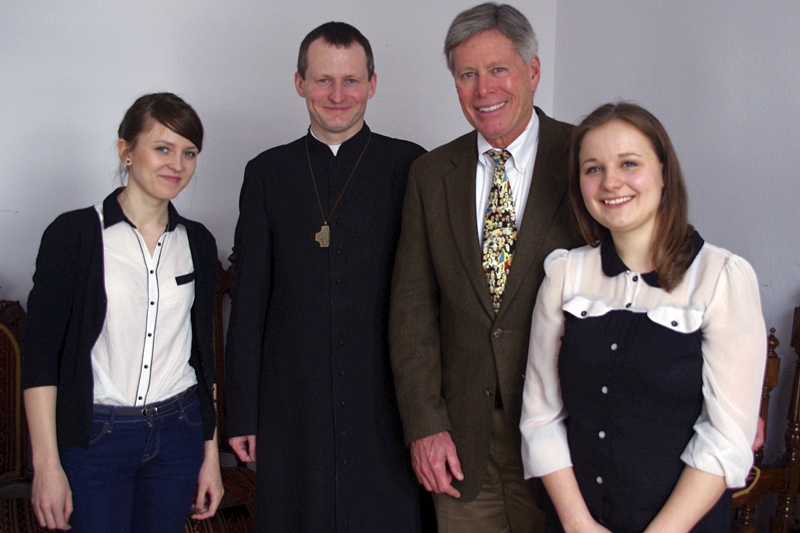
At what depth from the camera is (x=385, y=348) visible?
2.03 meters

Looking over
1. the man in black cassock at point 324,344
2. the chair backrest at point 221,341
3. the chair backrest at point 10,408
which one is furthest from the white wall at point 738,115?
the chair backrest at point 10,408

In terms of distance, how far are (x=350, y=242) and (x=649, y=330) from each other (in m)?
0.97

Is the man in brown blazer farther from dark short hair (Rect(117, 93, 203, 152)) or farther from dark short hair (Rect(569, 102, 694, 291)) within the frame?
dark short hair (Rect(117, 93, 203, 152))

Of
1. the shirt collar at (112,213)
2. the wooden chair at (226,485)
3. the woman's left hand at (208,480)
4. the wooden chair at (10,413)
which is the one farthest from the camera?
the wooden chair at (10,413)

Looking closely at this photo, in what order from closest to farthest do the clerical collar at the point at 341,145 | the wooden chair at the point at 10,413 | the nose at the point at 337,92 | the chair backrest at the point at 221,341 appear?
the nose at the point at 337,92
the clerical collar at the point at 341,145
the wooden chair at the point at 10,413
the chair backrest at the point at 221,341

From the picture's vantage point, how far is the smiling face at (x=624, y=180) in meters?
1.37

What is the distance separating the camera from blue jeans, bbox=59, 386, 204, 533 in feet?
5.39

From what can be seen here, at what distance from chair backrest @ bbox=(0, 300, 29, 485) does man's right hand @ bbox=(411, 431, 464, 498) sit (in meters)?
1.50

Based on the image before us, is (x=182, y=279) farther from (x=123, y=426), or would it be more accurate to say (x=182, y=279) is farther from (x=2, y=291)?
(x=2, y=291)

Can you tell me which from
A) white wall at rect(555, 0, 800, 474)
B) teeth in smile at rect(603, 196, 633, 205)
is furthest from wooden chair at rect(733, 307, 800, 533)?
teeth in smile at rect(603, 196, 633, 205)

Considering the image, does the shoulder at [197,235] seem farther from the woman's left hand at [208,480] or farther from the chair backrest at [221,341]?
the chair backrest at [221,341]

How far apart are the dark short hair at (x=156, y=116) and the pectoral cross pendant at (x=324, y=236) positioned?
45cm

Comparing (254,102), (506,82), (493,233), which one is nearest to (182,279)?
(493,233)

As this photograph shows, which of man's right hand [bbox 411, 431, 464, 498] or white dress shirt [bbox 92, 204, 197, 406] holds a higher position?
white dress shirt [bbox 92, 204, 197, 406]
